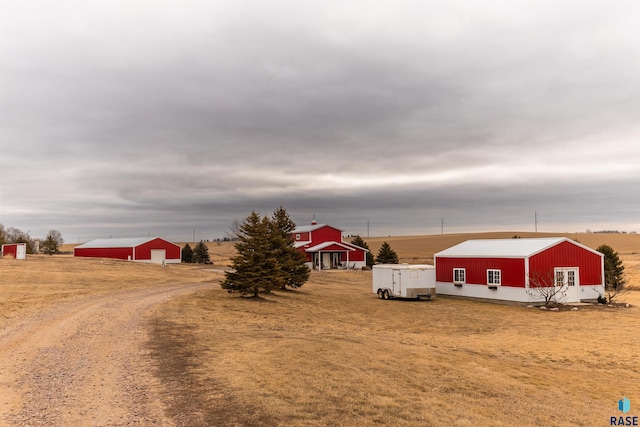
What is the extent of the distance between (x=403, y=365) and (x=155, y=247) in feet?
210

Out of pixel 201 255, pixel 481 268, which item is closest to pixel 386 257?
pixel 481 268

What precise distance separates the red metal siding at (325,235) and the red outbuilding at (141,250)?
887 inches

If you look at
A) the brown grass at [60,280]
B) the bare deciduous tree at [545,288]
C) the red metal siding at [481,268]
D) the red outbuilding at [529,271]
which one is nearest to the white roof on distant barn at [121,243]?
the brown grass at [60,280]

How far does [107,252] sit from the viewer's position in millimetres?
74062

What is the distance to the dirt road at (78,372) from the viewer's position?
30.2ft

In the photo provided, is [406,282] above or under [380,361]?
above

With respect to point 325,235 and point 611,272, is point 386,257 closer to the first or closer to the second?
point 325,235

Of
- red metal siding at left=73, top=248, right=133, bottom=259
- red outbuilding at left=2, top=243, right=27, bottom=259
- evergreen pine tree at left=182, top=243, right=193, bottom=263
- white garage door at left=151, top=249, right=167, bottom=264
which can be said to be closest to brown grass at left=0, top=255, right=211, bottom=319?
red outbuilding at left=2, top=243, right=27, bottom=259

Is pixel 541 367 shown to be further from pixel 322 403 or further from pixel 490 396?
pixel 322 403

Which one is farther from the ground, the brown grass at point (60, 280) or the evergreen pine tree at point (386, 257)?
the evergreen pine tree at point (386, 257)

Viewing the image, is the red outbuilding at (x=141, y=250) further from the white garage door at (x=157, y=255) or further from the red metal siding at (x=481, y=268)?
the red metal siding at (x=481, y=268)

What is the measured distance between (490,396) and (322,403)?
14.1 feet

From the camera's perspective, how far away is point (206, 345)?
15.7 metres

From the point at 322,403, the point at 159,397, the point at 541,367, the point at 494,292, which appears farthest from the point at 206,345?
the point at 494,292
